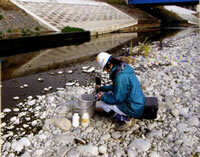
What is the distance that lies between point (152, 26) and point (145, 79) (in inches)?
1024

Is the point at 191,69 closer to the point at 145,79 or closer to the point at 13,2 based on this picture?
the point at 145,79

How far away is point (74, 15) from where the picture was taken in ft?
75.2

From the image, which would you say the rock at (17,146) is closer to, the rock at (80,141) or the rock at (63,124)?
the rock at (63,124)

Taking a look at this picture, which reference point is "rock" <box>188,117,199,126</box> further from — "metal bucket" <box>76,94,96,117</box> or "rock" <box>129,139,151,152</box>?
"metal bucket" <box>76,94,96,117</box>

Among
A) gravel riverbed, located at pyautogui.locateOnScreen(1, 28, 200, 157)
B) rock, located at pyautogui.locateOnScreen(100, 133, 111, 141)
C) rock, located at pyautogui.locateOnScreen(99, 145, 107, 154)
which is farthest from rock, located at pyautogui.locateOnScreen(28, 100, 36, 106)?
rock, located at pyautogui.locateOnScreen(99, 145, 107, 154)

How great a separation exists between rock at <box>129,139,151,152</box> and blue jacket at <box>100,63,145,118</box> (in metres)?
0.45

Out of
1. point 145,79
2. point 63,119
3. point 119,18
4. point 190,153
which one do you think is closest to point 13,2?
point 119,18

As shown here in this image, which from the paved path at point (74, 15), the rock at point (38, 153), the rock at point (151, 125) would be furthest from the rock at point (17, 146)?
the paved path at point (74, 15)

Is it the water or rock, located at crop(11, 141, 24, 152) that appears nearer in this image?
rock, located at crop(11, 141, 24, 152)

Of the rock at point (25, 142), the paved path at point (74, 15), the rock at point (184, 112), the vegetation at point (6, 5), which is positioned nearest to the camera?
the rock at point (25, 142)

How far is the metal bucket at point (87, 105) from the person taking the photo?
4273mm

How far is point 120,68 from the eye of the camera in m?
3.57

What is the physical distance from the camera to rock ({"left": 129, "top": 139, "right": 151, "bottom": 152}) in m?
3.66

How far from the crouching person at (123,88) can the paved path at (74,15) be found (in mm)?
14406
